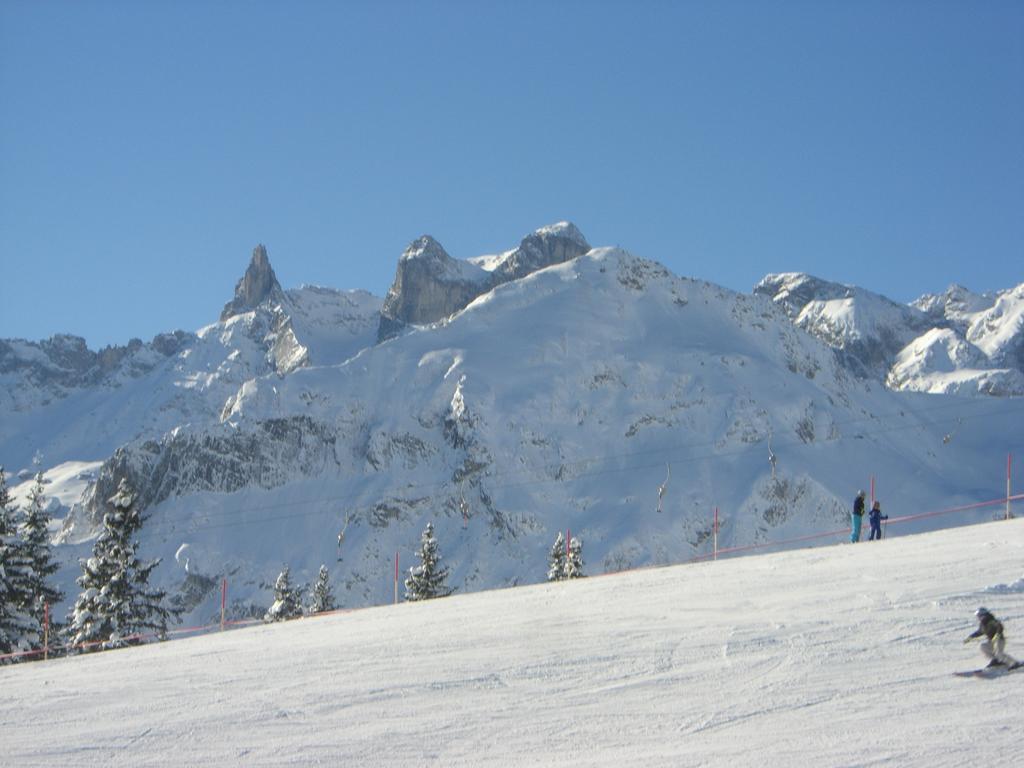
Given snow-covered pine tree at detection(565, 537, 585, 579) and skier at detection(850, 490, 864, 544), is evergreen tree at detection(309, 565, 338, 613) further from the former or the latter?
skier at detection(850, 490, 864, 544)

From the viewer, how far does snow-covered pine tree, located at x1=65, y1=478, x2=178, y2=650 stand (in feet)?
116

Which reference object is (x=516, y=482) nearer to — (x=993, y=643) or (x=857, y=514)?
(x=857, y=514)

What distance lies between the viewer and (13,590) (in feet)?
112

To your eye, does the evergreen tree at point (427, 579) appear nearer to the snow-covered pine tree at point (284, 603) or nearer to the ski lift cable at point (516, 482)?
the snow-covered pine tree at point (284, 603)

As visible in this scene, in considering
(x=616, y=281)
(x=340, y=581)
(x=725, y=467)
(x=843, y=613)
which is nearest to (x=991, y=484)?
(x=725, y=467)

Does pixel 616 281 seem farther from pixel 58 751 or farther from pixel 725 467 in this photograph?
pixel 58 751

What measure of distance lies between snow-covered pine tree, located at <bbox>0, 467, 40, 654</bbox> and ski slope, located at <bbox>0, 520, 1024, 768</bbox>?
9.13 metres

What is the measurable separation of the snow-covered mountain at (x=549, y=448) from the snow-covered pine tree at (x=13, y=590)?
74297 mm

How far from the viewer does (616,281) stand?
15288 centimetres

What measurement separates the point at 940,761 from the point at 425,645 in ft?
33.3

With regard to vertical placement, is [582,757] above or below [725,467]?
below

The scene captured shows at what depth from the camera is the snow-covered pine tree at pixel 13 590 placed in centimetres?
3397

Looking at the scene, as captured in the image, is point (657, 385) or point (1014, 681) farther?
point (657, 385)

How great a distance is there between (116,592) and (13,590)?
8.89ft
